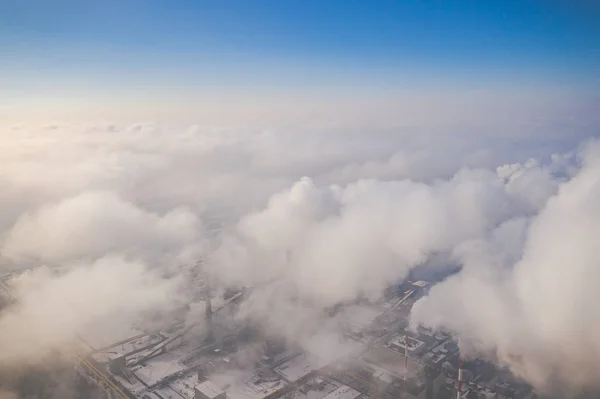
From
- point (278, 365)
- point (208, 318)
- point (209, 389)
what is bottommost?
point (278, 365)

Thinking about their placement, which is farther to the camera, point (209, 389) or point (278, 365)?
point (278, 365)

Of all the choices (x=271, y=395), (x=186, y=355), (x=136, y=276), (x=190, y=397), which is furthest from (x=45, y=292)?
(x=271, y=395)

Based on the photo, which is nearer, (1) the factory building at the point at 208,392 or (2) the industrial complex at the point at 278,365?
(1) the factory building at the point at 208,392

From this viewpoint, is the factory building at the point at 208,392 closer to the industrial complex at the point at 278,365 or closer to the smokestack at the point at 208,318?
the industrial complex at the point at 278,365

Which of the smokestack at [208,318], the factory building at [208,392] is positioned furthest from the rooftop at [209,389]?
the smokestack at [208,318]

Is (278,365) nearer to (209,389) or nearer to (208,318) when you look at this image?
(209,389)

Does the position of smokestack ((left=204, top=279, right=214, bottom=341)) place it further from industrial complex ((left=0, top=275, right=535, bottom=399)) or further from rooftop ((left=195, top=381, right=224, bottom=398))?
rooftop ((left=195, top=381, right=224, bottom=398))

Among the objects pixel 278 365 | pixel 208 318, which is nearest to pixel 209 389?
pixel 278 365

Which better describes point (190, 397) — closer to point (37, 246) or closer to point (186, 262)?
point (186, 262)

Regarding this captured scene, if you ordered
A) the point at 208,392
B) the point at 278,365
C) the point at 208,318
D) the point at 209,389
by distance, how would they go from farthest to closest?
the point at 208,318 → the point at 278,365 → the point at 209,389 → the point at 208,392

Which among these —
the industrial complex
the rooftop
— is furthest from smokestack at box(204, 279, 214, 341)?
the rooftop
